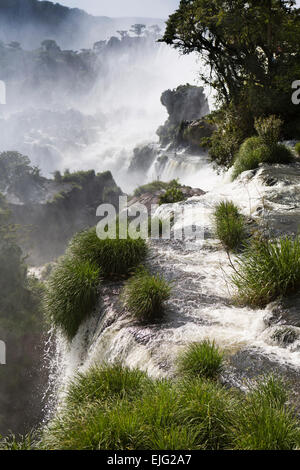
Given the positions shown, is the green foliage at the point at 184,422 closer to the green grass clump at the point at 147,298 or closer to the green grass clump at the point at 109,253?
the green grass clump at the point at 147,298

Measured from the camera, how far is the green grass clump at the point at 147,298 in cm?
529

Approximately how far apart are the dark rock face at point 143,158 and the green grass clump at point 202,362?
80224 millimetres

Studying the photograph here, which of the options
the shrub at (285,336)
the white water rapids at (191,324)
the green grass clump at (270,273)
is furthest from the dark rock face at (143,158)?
the shrub at (285,336)

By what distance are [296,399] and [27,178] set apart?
3492 inches

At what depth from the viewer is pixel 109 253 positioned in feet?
22.8

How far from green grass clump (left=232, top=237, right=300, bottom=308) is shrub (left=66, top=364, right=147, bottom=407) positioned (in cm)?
204

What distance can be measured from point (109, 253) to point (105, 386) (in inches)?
146

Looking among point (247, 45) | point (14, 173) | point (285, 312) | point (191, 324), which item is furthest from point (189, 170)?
point (14, 173)

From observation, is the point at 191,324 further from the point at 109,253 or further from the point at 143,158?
the point at 143,158

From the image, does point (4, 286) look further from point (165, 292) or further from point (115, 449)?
point (115, 449)

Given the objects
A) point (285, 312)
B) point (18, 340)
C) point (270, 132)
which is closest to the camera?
point (285, 312)

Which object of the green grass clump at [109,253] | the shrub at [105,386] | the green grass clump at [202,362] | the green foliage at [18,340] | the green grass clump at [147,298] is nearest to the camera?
the shrub at [105,386]

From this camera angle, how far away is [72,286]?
6227 millimetres
